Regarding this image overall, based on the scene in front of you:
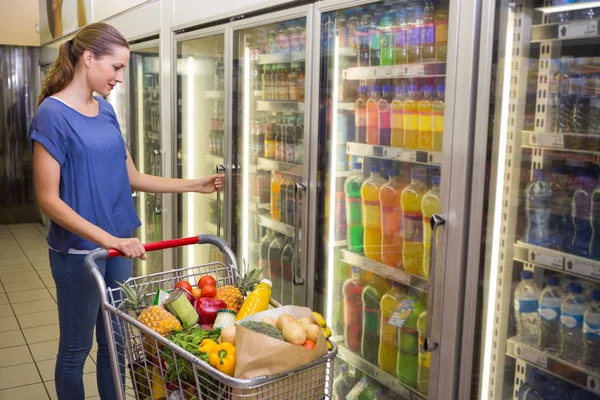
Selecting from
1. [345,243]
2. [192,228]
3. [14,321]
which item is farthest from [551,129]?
[14,321]

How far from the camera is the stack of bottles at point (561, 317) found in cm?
193

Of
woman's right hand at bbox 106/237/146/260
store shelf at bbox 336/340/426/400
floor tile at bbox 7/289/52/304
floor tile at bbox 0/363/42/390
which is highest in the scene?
woman's right hand at bbox 106/237/146/260

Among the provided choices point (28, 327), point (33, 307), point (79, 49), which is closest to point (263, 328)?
point (79, 49)

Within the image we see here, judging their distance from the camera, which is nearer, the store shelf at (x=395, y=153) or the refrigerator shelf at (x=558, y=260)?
the refrigerator shelf at (x=558, y=260)

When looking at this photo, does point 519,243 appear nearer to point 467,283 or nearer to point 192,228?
point 467,283

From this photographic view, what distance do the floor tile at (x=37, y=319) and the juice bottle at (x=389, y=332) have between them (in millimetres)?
3010

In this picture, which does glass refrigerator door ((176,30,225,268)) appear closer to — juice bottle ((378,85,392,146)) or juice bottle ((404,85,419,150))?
juice bottle ((378,85,392,146))

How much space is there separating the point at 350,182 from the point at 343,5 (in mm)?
778

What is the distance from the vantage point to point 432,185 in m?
2.50

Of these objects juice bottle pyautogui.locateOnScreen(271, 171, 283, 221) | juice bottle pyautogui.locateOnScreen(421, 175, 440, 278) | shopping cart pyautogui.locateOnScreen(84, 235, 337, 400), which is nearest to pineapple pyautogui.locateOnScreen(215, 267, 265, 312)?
shopping cart pyautogui.locateOnScreen(84, 235, 337, 400)

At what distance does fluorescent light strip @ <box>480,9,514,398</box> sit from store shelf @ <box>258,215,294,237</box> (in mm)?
1409

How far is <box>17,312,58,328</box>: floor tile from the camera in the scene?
4.76 meters

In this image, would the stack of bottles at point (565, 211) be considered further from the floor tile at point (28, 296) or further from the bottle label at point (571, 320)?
the floor tile at point (28, 296)

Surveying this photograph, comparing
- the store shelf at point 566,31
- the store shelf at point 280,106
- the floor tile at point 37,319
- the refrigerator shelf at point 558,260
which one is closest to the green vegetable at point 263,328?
the refrigerator shelf at point 558,260
